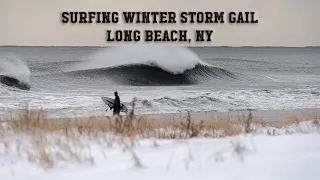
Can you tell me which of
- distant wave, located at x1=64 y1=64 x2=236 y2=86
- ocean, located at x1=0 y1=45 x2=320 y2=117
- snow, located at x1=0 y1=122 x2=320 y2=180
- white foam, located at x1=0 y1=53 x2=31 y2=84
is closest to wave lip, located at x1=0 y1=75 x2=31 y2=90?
ocean, located at x1=0 y1=45 x2=320 y2=117

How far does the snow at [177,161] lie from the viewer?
3088 millimetres

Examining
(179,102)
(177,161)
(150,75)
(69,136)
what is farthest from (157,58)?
(177,161)

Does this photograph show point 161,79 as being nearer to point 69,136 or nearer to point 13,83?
point 13,83

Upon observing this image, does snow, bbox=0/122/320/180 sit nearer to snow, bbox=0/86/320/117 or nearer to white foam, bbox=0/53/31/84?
snow, bbox=0/86/320/117

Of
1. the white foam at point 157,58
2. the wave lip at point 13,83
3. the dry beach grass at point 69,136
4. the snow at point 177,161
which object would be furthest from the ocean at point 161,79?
the snow at point 177,161

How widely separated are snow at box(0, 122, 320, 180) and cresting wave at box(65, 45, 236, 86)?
19660mm

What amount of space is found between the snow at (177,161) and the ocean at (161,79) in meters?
1.43

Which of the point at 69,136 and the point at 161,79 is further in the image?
the point at 161,79

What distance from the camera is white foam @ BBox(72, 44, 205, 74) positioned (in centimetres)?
2870

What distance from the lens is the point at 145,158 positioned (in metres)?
3.36

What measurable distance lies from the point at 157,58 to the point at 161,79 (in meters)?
3.87

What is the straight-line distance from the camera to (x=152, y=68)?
28.1m

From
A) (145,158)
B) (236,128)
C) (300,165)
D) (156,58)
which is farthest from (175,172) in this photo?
(156,58)

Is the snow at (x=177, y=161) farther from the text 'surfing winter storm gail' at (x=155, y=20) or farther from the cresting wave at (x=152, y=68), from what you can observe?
the cresting wave at (x=152, y=68)
